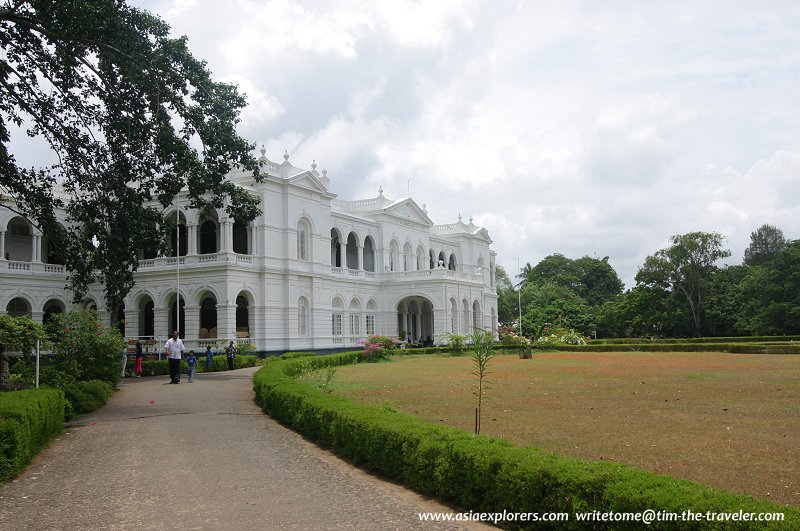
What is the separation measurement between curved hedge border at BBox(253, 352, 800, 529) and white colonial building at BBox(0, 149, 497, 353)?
2582 centimetres

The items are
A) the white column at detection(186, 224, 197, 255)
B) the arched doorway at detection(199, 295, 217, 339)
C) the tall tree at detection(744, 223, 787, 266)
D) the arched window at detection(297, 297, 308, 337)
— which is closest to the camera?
the white column at detection(186, 224, 197, 255)

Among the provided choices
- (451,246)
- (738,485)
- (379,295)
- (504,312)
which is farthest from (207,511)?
(504,312)

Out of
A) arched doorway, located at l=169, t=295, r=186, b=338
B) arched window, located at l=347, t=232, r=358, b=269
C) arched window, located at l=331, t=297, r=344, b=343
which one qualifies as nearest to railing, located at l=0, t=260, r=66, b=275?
arched doorway, located at l=169, t=295, r=186, b=338

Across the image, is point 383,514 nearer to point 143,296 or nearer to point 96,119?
point 96,119

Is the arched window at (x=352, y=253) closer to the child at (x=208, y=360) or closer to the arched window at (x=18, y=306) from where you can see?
the arched window at (x=18, y=306)

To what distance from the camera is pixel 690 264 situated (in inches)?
2382

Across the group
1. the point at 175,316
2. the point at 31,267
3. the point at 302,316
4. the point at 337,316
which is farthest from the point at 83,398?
the point at 337,316

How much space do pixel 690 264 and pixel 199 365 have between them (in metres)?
47.6

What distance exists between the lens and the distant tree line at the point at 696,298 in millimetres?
51062

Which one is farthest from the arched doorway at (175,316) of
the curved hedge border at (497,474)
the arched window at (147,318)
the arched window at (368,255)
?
the curved hedge border at (497,474)

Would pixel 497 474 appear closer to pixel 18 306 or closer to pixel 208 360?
pixel 208 360

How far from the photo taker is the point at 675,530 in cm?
489

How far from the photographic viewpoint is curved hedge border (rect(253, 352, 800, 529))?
5.05 m

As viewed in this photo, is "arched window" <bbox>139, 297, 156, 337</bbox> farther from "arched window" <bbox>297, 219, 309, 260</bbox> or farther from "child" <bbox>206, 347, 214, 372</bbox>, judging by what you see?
"child" <bbox>206, 347, 214, 372</bbox>
